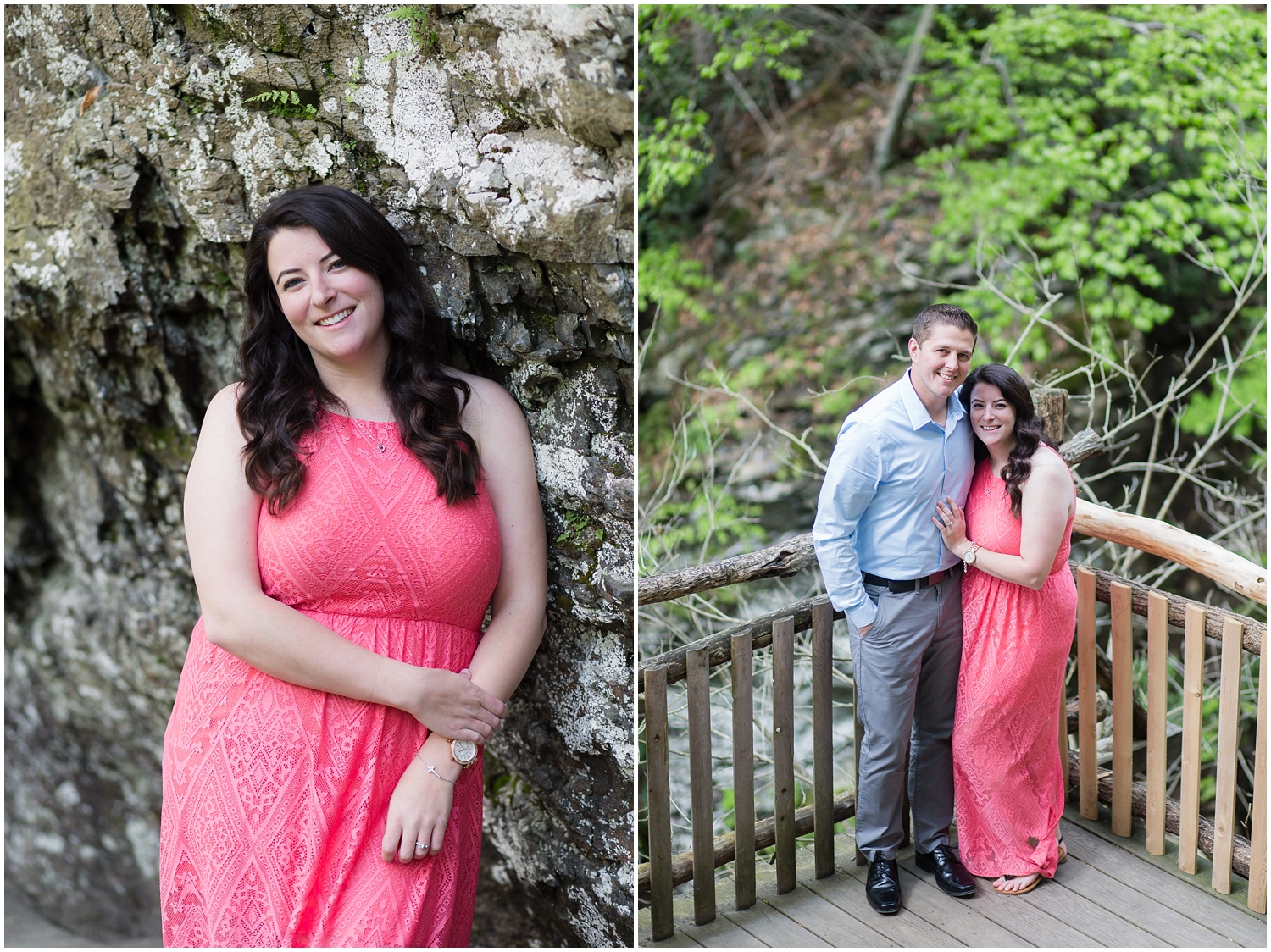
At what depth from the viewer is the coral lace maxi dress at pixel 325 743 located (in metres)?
2.28

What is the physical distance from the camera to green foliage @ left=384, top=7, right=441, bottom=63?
2422 millimetres

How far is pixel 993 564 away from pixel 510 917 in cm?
223

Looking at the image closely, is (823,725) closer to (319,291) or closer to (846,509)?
(846,509)

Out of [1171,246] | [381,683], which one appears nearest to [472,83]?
[381,683]

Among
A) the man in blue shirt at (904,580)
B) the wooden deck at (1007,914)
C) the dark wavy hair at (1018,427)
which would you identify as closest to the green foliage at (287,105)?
the man in blue shirt at (904,580)

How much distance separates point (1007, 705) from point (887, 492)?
0.70 metres

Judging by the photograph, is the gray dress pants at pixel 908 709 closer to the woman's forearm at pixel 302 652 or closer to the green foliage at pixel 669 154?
the woman's forearm at pixel 302 652

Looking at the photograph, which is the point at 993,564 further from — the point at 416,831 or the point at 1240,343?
the point at 1240,343

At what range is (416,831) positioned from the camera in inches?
91.5

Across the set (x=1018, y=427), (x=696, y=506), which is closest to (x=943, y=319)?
(x=1018, y=427)

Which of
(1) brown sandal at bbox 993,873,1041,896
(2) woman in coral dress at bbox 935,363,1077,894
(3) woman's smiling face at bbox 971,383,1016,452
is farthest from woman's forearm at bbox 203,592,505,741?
(1) brown sandal at bbox 993,873,1041,896

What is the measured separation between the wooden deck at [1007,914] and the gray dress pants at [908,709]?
16 cm

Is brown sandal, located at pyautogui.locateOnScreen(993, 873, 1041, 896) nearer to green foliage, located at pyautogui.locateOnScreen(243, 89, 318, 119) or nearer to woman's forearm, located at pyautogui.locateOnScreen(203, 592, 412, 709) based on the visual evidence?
woman's forearm, located at pyautogui.locateOnScreen(203, 592, 412, 709)

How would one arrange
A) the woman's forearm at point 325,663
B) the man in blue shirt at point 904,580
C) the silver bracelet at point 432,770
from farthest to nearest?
the man in blue shirt at point 904,580 → the silver bracelet at point 432,770 → the woman's forearm at point 325,663
